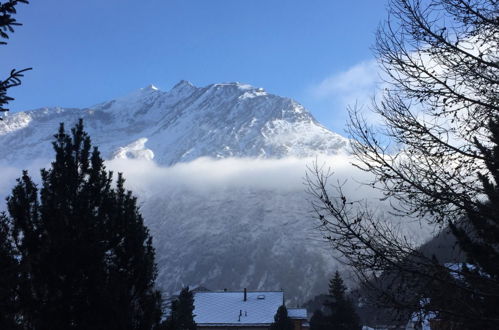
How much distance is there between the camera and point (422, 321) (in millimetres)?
6082

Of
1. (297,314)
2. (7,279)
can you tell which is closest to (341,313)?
(297,314)

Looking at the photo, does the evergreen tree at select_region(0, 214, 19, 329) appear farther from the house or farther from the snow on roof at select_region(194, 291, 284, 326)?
the snow on roof at select_region(194, 291, 284, 326)

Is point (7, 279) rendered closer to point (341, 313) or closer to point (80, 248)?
point (80, 248)

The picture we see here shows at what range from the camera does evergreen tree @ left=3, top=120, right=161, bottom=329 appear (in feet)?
34.2

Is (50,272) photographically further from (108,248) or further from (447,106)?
(447,106)

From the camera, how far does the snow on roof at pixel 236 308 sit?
209ft

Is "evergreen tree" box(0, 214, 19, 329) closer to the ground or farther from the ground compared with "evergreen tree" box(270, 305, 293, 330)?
farther from the ground

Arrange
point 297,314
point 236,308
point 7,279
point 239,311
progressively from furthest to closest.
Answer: point 297,314 < point 236,308 < point 239,311 < point 7,279

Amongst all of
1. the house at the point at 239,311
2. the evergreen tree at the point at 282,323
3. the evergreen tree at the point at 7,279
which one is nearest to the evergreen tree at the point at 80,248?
the evergreen tree at the point at 7,279

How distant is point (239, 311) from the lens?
65875 millimetres

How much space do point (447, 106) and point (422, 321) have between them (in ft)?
9.40

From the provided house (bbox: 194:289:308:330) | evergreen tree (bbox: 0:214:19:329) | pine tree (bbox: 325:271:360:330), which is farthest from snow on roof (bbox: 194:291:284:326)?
evergreen tree (bbox: 0:214:19:329)

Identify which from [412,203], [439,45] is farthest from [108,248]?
[439,45]

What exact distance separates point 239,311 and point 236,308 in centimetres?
109
